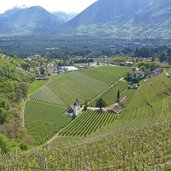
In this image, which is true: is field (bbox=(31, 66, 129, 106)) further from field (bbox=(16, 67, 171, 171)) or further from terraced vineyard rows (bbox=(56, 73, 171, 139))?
field (bbox=(16, 67, 171, 171))

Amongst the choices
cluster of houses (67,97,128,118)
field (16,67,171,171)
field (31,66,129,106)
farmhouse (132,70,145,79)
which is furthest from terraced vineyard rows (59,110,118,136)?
farmhouse (132,70,145,79)

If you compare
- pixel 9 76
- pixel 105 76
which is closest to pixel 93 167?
pixel 9 76

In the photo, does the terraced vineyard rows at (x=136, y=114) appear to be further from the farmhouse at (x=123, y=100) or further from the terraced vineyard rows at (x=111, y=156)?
the terraced vineyard rows at (x=111, y=156)

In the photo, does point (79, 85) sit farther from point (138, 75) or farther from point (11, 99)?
point (11, 99)

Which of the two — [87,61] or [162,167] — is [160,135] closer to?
[162,167]

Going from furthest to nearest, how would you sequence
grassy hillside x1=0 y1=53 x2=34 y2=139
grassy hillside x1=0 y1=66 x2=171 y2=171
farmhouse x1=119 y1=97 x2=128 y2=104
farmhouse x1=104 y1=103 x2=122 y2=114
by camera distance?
farmhouse x1=119 y1=97 x2=128 y2=104
farmhouse x1=104 y1=103 x2=122 y2=114
grassy hillside x1=0 y1=53 x2=34 y2=139
grassy hillside x1=0 y1=66 x2=171 y2=171

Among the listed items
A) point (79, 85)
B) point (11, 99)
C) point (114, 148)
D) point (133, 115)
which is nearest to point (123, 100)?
point (133, 115)

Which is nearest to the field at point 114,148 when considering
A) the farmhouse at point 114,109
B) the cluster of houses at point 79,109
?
the cluster of houses at point 79,109
